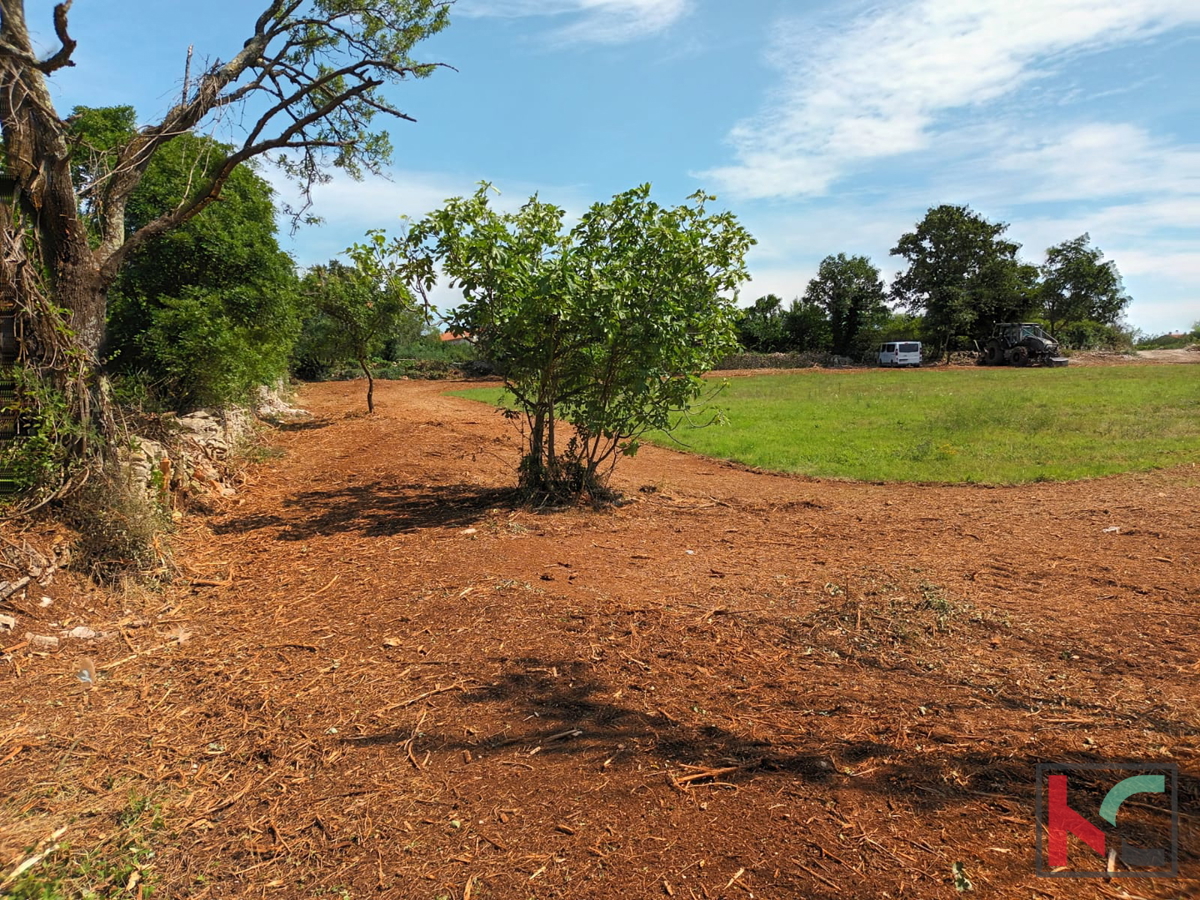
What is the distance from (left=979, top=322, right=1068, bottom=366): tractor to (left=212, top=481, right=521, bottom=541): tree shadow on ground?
115 ft

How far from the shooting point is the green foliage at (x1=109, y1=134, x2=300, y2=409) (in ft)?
31.1

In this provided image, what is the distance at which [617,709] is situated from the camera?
361 cm

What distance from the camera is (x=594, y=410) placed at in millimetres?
7656

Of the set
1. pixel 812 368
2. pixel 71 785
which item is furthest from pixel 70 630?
pixel 812 368

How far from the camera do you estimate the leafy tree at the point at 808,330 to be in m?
47.8

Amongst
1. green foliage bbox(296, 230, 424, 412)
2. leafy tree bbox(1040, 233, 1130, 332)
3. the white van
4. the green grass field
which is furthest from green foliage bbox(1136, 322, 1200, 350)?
green foliage bbox(296, 230, 424, 412)

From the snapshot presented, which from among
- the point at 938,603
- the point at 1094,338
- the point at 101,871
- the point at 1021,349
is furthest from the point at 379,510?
the point at 1094,338

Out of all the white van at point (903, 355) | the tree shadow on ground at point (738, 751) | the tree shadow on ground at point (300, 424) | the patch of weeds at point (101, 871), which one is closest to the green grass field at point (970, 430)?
the tree shadow on ground at point (738, 751)

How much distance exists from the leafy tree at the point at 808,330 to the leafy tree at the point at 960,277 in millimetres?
5097

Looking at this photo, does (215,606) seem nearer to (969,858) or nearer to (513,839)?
(513,839)

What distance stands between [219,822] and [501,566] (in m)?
3.07

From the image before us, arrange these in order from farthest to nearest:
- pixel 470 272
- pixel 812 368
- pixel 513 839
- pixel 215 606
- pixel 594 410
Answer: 1. pixel 812 368
2. pixel 594 410
3. pixel 470 272
4. pixel 215 606
5. pixel 513 839

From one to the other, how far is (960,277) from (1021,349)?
11570 mm

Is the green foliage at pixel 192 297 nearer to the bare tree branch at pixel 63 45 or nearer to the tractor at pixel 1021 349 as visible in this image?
the bare tree branch at pixel 63 45
